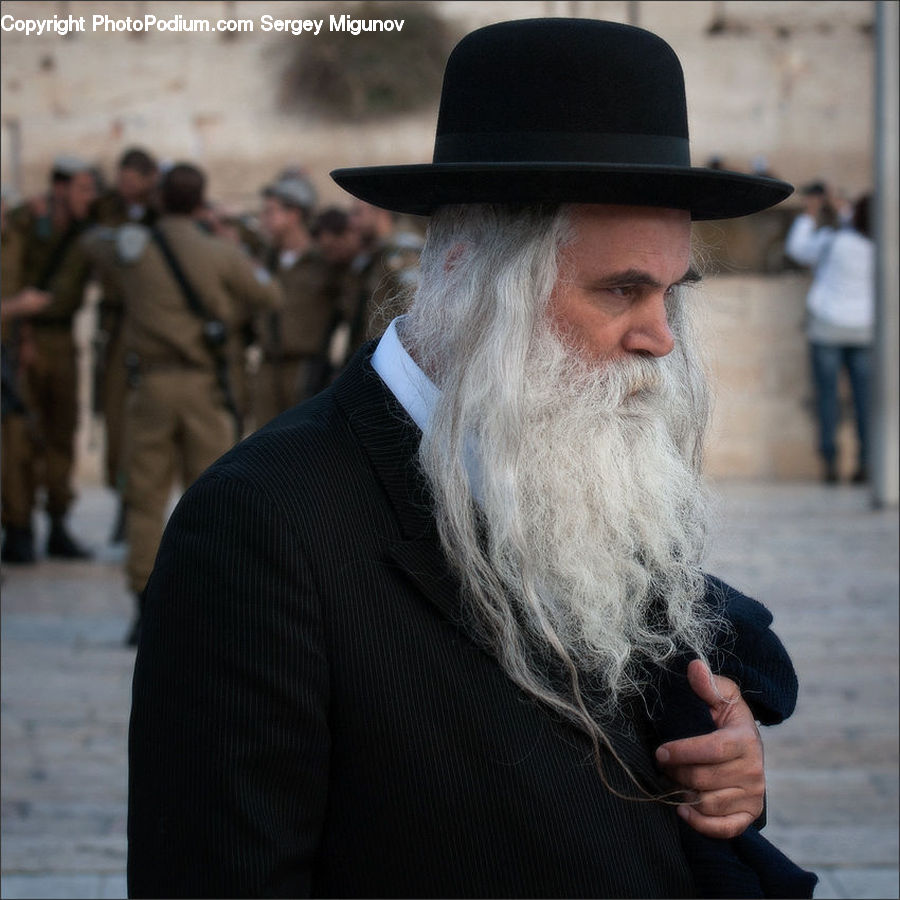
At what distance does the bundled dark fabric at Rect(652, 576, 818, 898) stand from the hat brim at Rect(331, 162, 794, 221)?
19.6 inches

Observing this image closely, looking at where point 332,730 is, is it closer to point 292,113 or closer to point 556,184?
point 556,184

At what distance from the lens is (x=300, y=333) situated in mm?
8812

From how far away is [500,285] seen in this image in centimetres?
175

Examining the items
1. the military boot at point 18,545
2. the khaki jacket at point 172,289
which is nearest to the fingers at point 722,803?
the khaki jacket at point 172,289

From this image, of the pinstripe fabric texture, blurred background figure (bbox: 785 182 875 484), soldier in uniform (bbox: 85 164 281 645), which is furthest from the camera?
blurred background figure (bbox: 785 182 875 484)

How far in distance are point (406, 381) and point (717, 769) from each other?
0.58m

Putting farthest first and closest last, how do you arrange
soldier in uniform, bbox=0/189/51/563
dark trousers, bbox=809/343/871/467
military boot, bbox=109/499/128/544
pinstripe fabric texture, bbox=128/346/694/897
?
dark trousers, bbox=809/343/871/467, military boot, bbox=109/499/128/544, soldier in uniform, bbox=0/189/51/563, pinstripe fabric texture, bbox=128/346/694/897

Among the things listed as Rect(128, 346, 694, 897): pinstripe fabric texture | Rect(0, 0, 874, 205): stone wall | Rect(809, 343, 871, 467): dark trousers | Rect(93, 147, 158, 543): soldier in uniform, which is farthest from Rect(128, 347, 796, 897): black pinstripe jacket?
Rect(809, 343, 871, 467): dark trousers

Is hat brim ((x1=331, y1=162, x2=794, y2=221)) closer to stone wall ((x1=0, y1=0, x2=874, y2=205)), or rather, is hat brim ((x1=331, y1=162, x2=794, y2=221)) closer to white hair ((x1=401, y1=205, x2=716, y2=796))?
white hair ((x1=401, y1=205, x2=716, y2=796))

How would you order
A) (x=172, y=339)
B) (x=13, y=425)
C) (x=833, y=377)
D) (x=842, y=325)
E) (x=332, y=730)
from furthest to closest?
(x=833, y=377) → (x=842, y=325) → (x=13, y=425) → (x=172, y=339) → (x=332, y=730)

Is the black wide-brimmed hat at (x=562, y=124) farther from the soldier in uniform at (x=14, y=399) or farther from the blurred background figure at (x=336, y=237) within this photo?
the soldier in uniform at (x=14, y=399)

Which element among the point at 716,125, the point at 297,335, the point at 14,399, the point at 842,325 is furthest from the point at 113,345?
the point at 716,125

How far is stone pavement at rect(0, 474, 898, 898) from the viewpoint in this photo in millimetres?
4215

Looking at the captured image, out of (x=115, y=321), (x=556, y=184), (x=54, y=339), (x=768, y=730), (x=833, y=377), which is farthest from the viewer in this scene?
(x=833, y=377)
